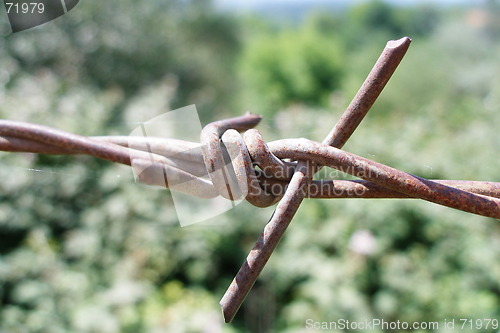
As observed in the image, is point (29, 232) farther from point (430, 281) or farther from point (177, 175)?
point (177, 175)

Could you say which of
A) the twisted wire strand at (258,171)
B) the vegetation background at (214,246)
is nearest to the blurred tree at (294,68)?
the vegetation background at (214,246)

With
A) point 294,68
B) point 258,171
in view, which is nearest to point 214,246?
point 258,171

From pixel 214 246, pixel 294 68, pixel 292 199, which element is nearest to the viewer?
pixel 292 199

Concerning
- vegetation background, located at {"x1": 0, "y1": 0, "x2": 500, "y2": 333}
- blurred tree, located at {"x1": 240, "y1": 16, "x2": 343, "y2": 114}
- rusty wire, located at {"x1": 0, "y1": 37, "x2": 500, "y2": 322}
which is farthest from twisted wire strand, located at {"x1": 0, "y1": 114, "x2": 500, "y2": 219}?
blurred tree, located at {"x1": 240, "y1": 16, "x2": 343, "y2": 114}

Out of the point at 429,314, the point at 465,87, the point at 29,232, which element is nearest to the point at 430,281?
the point at 429,314

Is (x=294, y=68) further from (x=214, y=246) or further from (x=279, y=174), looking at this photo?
(x=279, y=174)

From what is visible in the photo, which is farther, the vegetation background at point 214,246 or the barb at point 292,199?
the vegetation background at point 214,246

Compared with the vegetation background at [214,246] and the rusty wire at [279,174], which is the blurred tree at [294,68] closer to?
the vegetation background at [214,246]
